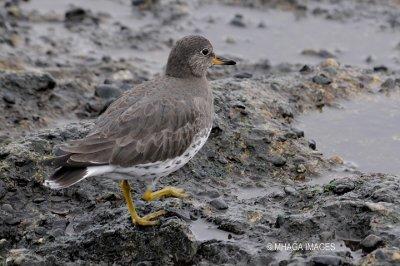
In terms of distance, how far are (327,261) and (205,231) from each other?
57.3 inches

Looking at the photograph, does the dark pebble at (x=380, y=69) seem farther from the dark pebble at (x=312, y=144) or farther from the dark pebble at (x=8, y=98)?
the dark pebble at (x=8, y=98)

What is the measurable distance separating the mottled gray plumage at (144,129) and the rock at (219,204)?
0.70 meters

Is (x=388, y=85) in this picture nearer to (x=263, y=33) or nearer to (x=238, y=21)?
(x=263, y=33)

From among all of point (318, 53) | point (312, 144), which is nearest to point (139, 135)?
point (312, 144)

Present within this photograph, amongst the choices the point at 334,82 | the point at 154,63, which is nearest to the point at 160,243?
the point at 334,82

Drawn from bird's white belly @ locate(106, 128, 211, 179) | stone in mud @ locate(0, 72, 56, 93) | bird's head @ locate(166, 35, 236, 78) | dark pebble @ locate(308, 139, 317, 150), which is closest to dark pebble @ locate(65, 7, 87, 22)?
stone in mud @ locate(0, 72, 56, 93)

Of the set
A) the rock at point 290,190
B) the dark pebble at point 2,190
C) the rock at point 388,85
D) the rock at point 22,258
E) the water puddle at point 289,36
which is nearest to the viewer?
the rock at point 22,258

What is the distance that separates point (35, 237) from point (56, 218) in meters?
0.41

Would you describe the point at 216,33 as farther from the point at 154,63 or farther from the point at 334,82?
the point at 334,82

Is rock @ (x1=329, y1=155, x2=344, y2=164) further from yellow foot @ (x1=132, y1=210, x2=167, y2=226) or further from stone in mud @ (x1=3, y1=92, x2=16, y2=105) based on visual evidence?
stone in mud @ (x1=3, y1=92, x2=16, y2=105)

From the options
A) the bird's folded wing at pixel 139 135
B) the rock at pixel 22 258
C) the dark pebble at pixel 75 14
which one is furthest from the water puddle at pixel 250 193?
the dark pebble at pixel 75 14

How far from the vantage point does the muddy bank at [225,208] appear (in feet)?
24.5

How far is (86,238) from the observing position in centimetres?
778

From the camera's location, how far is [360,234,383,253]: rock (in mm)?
7191
